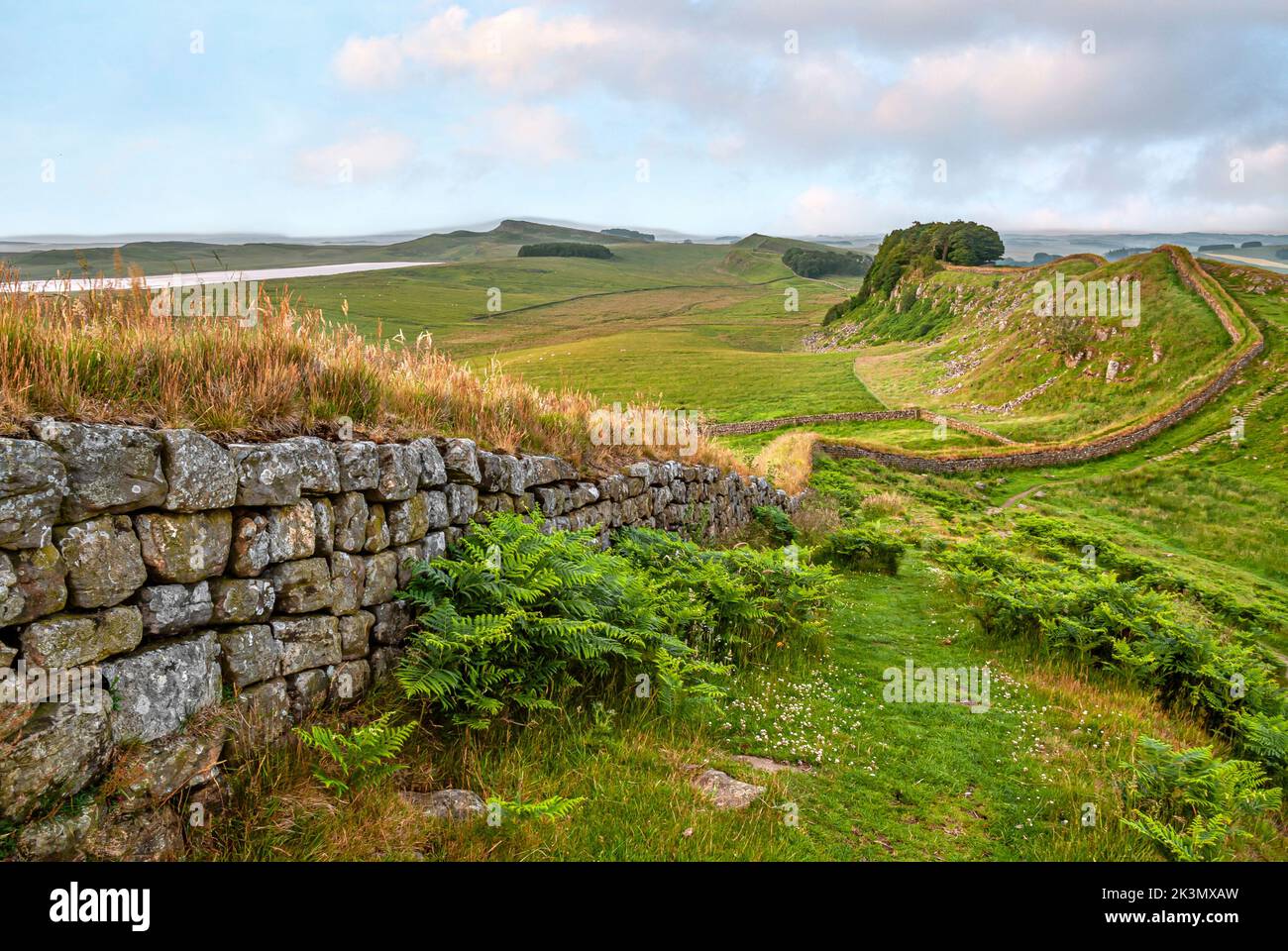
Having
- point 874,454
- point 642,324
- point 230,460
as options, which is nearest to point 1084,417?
point 874,454

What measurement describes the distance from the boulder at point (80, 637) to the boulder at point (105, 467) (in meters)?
0.52

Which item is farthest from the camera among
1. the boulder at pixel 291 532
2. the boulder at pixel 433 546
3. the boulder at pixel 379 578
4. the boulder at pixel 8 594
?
the boulder at pixel 433 546

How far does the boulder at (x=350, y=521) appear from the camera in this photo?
5238 millimetres

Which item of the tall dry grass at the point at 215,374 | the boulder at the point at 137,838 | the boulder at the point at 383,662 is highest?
the tall dry grass at the point at 215,374

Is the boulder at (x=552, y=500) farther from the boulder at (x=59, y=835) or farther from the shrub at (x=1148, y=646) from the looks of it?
the shrub at (x=1148, y=646)

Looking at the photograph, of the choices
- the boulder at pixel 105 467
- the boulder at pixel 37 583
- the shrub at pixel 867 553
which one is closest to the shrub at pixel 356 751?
the boulder at pixel 37 583

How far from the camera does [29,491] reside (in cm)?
340

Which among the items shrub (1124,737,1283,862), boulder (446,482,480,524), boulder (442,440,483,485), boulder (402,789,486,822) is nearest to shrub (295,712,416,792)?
boulder (402,789,486,822)

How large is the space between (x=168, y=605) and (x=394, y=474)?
78.9 inches

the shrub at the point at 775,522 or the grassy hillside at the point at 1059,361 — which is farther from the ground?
the grassy hillside at the point at 1059,361

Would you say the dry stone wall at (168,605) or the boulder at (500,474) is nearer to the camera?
the dry stone wall at (168,605)

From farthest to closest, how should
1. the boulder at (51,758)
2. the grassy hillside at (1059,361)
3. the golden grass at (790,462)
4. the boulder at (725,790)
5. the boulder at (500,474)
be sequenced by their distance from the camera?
the grassy hillside at (1059,361) → the golden grass at (790,462) → the boulder at (500,474) → the boulder at (725,790) → the boulder at (51,758)

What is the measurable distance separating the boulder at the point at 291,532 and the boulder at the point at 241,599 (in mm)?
210
